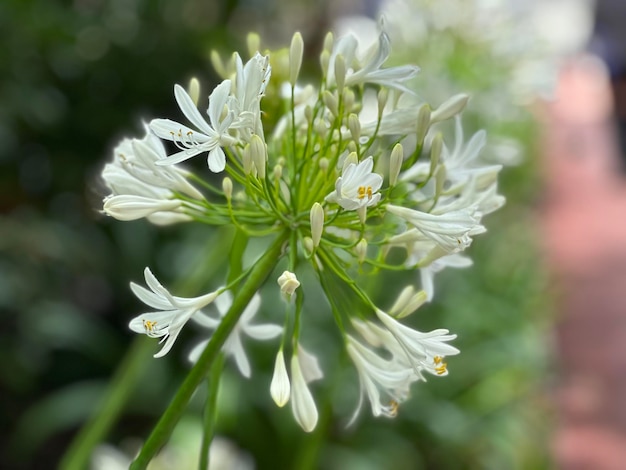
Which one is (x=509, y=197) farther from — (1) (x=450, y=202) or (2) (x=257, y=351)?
(1) (x=450, y=202)

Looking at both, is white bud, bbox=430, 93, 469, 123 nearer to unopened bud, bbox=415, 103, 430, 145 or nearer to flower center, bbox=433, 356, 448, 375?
unopened bud, bbox=415, 103, 430, 145

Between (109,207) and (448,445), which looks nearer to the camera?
(109,207)

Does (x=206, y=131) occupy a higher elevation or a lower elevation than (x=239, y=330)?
higher

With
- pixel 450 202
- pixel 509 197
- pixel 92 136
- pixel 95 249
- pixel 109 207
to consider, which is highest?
pixel 109 207

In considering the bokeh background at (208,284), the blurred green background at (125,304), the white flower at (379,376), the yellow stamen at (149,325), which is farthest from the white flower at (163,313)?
the blurred green background at (125,304)

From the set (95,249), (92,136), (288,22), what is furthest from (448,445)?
(288,22)

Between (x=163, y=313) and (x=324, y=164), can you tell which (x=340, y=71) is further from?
(x=163, y=313)

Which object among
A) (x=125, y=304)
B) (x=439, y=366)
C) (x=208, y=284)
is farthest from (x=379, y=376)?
(x=125, y=304)
